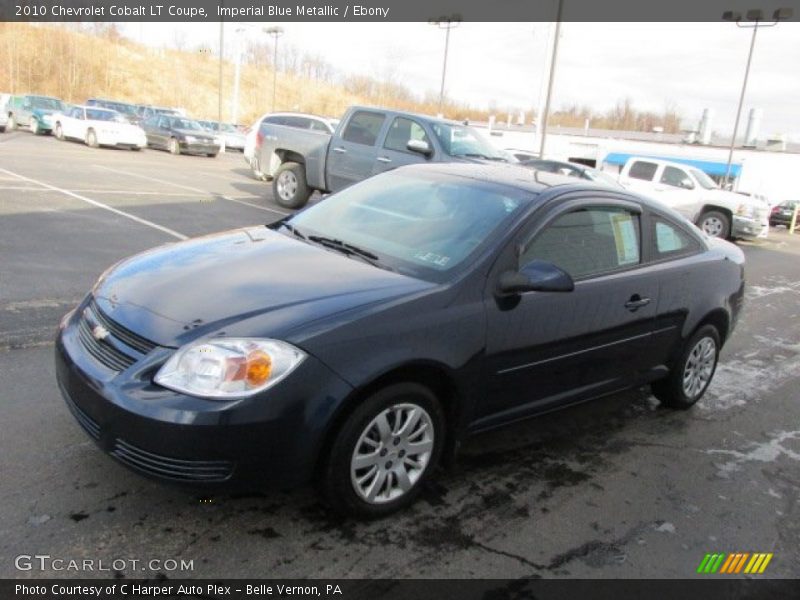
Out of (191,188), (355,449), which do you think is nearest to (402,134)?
(191,188)

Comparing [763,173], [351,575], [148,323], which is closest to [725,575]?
[351,575]

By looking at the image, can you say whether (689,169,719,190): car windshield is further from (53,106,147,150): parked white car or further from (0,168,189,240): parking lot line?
(53,106,147,150): parked white car

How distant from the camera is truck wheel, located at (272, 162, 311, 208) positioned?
12.6m

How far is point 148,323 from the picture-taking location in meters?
2.95

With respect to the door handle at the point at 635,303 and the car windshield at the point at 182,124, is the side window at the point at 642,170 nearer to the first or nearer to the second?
the door handle at the point at 635,303

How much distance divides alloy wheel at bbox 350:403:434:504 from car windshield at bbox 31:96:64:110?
1247 inches

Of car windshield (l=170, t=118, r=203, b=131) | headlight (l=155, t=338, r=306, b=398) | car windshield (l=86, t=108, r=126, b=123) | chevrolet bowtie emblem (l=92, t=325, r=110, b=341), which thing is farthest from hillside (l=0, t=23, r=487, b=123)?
headlight (l=155, t=338, r=306, b=398)

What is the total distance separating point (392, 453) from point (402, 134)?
8.76 metres

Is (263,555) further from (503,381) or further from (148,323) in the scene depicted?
(503,381)

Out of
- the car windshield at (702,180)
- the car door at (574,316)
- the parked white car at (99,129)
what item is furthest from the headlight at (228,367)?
the parked white car at (99,129)

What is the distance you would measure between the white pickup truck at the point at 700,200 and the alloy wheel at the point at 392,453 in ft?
50.7

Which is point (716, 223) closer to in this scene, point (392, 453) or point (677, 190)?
point (677, 190)
